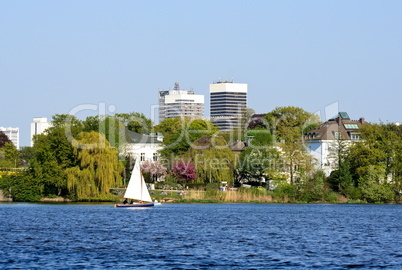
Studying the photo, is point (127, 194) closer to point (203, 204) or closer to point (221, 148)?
point (203, 204)

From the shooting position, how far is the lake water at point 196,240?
103ft

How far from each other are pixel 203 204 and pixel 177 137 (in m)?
27.5

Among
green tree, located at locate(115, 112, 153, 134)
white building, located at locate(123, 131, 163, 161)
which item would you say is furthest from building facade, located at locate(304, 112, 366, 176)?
green tree, located at locate(115, 112, 153, 134)

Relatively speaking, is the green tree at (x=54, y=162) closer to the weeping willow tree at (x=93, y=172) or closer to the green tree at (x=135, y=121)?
the weeping willow tree at (x=93, y=172)

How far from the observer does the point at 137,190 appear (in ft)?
243

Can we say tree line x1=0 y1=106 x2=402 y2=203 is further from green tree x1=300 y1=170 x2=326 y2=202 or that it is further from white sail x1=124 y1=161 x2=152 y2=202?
white sail x1=124 y1=161 x2=152 y2=202

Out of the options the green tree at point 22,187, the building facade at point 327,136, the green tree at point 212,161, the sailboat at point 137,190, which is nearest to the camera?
the sailboat at point 137,190

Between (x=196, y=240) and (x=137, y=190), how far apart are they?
34.4 metres

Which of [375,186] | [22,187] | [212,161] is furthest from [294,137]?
[22,187]

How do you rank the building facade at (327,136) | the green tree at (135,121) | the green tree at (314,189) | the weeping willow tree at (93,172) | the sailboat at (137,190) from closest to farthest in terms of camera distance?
the sailboat at (137,190) → the weeping willow tree at (93,172) → the green tree at (314,189) → the building facade at (327,136) → the green tree at (135,121)

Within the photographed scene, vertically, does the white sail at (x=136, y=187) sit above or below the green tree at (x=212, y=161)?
below

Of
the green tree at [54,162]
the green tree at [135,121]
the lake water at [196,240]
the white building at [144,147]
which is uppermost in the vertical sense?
the green tree at [135,121]

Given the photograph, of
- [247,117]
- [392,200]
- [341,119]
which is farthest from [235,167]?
[247,117]

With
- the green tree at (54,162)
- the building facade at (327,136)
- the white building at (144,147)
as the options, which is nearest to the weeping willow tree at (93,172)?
the green tree at (54,162)
